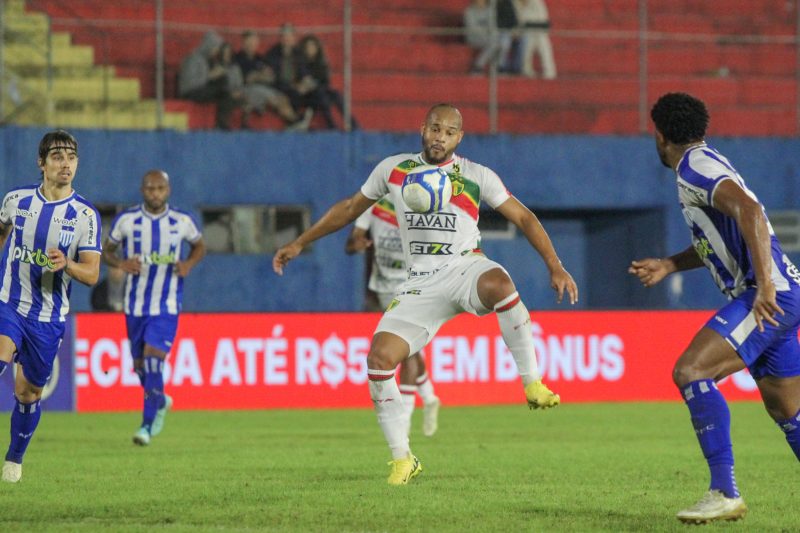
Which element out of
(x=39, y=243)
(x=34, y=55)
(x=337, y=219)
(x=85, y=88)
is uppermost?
(x=34, y=55)

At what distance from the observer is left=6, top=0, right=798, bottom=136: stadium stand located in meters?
19.3

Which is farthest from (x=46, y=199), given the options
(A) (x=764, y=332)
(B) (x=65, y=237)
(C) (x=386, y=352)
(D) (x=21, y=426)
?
(A) (x=764, y=332)

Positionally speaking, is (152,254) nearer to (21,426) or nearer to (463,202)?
(21,426)

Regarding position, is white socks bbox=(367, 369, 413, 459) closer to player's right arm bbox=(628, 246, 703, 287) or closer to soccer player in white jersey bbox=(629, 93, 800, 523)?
player's right arm bbox=(628, 246, 703, 287)

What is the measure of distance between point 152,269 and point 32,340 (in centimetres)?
392

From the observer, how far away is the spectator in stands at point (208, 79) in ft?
62.2

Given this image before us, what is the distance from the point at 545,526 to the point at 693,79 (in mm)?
15468

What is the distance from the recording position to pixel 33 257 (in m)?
8.66

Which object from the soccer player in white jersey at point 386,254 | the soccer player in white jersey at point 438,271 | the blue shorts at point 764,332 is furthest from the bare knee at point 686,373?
the soccer player in white jersey at point 386,254

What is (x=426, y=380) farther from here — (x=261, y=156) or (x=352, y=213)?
(x=261, y=156)

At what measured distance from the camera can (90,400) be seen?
624 inches

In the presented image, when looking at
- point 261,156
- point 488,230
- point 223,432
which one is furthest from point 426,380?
point 488,230

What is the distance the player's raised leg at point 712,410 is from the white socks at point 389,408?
6.58 ft

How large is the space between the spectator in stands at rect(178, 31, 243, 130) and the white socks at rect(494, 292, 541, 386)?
1157cm
